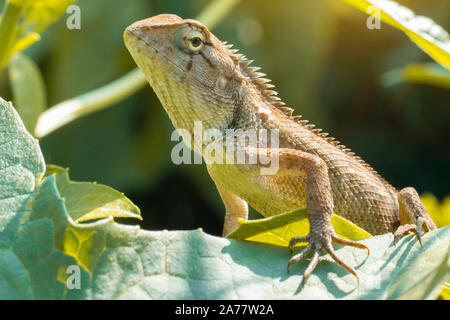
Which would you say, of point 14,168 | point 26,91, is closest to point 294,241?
point 14,168

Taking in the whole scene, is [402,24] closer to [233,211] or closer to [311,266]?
[311,266]

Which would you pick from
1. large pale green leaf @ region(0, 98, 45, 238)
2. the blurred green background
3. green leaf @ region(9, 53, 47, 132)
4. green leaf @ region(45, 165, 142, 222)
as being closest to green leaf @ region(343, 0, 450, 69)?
green leaf @ region(45, 165, 142, 222)

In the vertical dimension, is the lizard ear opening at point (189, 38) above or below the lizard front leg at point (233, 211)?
above

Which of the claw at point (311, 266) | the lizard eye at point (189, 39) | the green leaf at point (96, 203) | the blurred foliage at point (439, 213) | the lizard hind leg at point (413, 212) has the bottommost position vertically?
the blurred foliage at point (439, 213)

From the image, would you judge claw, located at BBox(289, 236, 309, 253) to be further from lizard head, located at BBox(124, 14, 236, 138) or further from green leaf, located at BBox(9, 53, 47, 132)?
green leaf, located at BBox(9, 53, 47, 132)

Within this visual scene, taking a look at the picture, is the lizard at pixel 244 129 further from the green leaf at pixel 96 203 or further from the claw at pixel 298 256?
the green leaf at pixel 96 203

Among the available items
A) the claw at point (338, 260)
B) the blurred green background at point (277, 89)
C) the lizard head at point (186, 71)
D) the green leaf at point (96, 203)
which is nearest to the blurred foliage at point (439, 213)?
the lizard head at point (186, 71)
